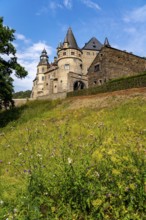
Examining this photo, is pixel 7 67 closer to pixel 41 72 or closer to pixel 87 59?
pixel 87 59

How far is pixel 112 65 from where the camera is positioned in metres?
48.1

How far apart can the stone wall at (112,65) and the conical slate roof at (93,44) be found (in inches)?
602

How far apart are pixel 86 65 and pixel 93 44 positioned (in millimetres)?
8914

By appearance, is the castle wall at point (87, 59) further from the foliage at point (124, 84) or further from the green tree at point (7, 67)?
the green tree at point (7, 67)

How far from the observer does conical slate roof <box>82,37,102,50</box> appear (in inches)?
2559

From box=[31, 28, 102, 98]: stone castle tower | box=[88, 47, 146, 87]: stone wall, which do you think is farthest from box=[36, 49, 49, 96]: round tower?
box=[88, 47, 146, 87]: stone wall

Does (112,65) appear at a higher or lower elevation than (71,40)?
lower

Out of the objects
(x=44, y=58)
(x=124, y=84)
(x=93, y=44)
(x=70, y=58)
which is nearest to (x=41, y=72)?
(x=44, y=58)

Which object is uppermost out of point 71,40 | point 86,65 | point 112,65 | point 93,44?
point 93,44

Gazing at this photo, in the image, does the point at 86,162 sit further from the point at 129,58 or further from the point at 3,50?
the point at 129,58

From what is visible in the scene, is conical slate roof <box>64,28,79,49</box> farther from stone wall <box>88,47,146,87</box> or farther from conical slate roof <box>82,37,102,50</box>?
stone wall <box>88,47,146,87</box>

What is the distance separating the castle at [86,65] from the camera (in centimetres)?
4806

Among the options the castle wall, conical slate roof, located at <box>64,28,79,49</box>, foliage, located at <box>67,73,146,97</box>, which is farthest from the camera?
the castle wall

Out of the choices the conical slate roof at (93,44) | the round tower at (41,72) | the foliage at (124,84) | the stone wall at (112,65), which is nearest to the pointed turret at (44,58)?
the round tower at (41,72)
